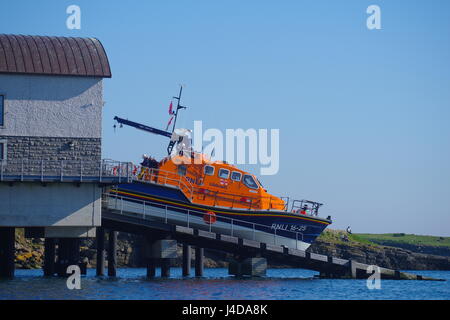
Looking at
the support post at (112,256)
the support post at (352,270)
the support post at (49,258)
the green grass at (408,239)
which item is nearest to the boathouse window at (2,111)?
the support post at (49,258)

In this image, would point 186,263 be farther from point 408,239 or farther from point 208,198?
point 408,239

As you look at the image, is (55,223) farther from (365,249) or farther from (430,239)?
(430,239)

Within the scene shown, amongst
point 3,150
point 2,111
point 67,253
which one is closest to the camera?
point 3,150

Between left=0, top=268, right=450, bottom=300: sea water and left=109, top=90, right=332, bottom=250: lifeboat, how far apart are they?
2.93 meters

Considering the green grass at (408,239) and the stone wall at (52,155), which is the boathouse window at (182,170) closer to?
the stone wall at (52,155)

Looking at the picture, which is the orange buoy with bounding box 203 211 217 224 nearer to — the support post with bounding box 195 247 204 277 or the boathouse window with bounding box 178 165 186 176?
the boathouse window with bounding box 178 165 186 176

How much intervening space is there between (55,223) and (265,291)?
1077 cm

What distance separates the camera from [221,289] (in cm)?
4122

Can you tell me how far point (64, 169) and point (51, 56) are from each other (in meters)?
5.73

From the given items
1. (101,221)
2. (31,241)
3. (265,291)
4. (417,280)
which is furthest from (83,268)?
(31,241)

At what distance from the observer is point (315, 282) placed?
48.6m

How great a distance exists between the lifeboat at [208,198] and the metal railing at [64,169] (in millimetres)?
2636

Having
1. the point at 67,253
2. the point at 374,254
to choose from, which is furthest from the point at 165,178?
the point at 374,254
